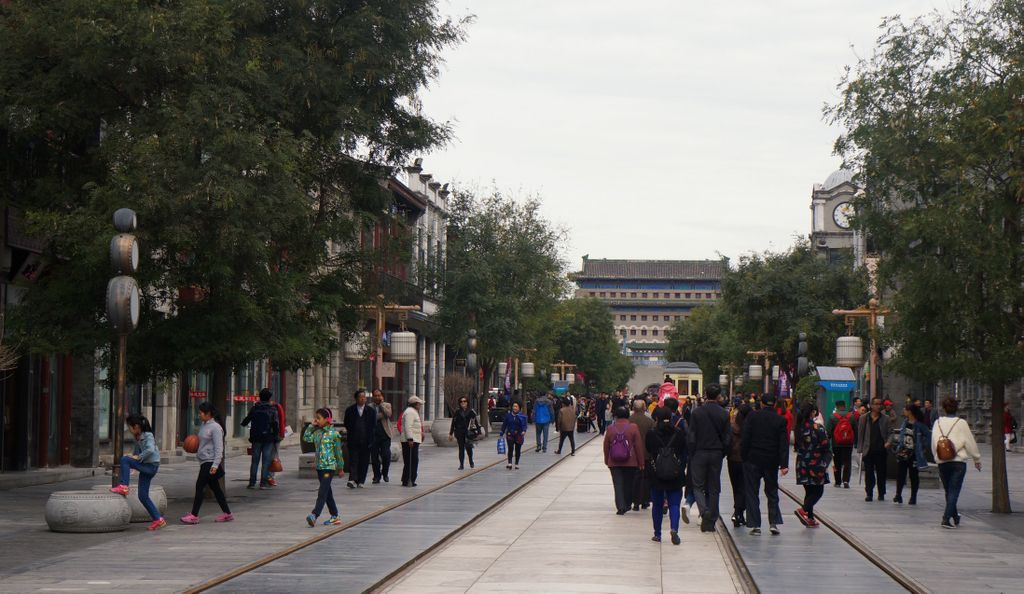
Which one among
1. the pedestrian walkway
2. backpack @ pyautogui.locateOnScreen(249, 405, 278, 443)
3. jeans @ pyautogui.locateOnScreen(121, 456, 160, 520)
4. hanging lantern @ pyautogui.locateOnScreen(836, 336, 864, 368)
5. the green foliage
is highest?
the green foliage

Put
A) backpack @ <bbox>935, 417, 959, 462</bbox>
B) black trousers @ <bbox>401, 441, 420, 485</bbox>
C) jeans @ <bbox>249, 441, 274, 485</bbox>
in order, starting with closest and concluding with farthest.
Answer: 1. backpack @ <bbox>935, 417, 959, 462</bbox>
2. jeans @ <bbox>249, 441, 274, 485</bbox>
3. black trousers @ <bbox>401, 441, 420, 485</bbox>

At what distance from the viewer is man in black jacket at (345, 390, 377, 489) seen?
27031 mm

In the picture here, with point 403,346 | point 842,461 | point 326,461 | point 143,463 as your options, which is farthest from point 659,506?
point 403,346

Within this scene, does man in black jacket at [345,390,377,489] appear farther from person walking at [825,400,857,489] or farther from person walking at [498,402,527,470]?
person walking at [825,400,857,489]

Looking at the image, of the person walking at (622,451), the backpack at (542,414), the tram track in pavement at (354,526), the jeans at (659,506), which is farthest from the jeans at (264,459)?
the backpack at (542,414)

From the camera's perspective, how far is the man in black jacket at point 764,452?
58.7 feet

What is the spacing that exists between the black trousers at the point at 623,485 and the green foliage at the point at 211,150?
5406 mm

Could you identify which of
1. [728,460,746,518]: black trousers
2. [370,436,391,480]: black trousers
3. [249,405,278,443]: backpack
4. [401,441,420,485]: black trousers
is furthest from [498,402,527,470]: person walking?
[728,460,746,518]: black trousers

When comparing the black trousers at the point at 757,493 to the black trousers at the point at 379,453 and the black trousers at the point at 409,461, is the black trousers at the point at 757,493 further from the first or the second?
the black trousers at the point at 379,453

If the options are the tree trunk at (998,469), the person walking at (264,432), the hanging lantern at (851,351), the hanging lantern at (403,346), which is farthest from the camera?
the hanging lantern at (851,351)

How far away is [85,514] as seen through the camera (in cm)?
1723

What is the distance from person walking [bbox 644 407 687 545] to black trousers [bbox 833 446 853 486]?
10761 millimetres

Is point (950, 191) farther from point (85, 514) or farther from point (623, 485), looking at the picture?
point (85, 514)

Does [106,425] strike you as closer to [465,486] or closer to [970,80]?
[465,486]
